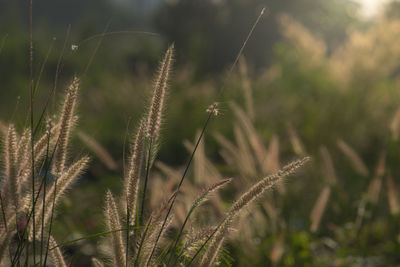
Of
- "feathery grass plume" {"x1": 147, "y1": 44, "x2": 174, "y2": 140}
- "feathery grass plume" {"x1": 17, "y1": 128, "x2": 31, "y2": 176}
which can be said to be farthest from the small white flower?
"feathery grass plume" {"x1": 17, "y1": 128, "x2": 31, "y2": 176}

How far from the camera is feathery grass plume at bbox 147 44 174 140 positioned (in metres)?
1.18

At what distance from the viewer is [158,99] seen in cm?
118

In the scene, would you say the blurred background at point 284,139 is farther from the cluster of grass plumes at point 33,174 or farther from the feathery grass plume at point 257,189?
the feathery grass plume at point 257,189

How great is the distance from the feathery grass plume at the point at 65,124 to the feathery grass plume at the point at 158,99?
0.20m

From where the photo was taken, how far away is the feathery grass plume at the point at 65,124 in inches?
46.8

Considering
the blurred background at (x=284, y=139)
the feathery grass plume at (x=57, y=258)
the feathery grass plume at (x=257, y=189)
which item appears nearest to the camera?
the feathery grass plume at (x=257, y=189)

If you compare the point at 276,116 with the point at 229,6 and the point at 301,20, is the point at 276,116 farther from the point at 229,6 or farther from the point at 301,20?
the point at 301,20

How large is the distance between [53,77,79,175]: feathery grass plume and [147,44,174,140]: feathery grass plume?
0.20 meters

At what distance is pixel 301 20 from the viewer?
21.5 m

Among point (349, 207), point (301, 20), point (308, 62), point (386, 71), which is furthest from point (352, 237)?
point (301, 20)

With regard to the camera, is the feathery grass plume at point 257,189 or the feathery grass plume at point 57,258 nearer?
the feathery grass plume at point 257,189

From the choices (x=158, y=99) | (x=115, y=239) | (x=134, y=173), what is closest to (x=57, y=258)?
(x=115, y=239)

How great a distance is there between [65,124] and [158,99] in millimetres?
248

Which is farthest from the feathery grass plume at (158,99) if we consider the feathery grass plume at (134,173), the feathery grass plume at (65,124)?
the feathery grass plume at (65,124)
